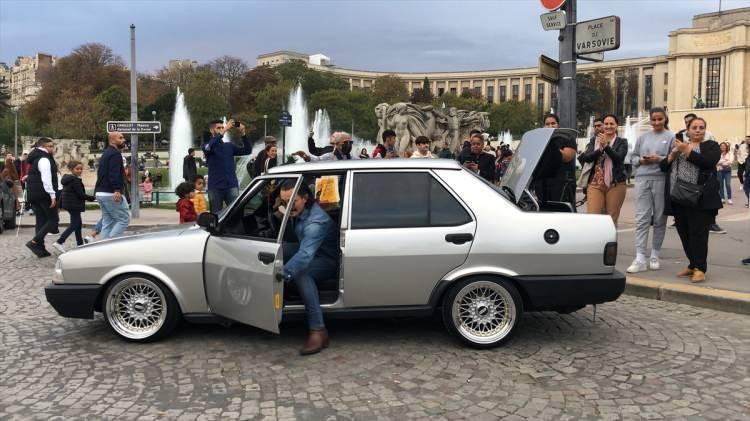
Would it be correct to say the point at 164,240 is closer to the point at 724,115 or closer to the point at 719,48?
the point at 724,115

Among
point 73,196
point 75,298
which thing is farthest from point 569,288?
point 73,196

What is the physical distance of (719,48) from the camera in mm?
87062

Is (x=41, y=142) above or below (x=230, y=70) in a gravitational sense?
below

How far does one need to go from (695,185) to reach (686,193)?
0.13m

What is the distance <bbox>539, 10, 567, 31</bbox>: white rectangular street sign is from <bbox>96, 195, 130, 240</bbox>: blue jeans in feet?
21.9

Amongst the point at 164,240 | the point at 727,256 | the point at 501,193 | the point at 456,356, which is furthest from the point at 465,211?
the point at 727,256

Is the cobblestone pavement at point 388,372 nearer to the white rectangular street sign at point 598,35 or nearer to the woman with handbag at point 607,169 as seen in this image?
the woman with handbag at point 607,169

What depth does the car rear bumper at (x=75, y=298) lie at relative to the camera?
214 inches

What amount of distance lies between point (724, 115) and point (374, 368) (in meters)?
89.0

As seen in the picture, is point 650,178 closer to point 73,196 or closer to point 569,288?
point 569,288

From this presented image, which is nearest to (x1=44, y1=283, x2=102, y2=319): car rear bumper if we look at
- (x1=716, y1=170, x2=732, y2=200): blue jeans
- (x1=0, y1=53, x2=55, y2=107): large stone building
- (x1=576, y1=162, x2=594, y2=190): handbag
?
(x1=576, y1=162, x2=594, y2=190): handbag

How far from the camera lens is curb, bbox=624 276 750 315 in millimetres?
6664

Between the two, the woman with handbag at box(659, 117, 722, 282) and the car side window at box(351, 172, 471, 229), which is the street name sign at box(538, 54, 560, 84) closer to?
the woman with handbag at box(659, 117, 722, 282)

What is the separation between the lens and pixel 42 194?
1062cm
